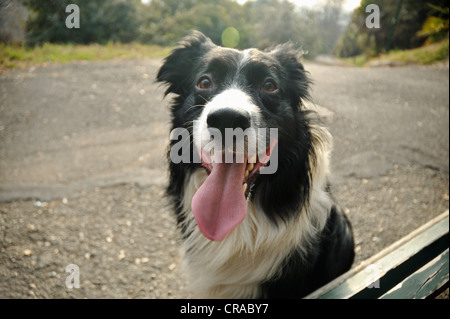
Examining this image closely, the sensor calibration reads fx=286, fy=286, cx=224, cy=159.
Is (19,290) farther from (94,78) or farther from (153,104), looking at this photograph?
(94,78)

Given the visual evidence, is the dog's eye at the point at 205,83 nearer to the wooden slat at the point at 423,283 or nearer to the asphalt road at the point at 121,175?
the asphalt road at the point at 121,175

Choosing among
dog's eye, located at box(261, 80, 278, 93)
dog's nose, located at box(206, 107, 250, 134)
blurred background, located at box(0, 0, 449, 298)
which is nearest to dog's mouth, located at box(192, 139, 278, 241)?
dog's nose, located at box(206, 107, 250, 134)

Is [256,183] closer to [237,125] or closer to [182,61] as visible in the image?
[237,125]

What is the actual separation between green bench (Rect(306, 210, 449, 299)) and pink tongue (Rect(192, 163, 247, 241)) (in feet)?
2.35

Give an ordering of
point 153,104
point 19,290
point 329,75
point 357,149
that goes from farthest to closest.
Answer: point 329,75, point 153,104, point 357,149, point 19,290

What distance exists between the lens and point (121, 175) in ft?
11.8

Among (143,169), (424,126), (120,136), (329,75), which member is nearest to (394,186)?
(424,126)

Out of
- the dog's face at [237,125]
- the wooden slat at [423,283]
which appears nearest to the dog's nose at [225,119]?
the dog's face at [237,125]

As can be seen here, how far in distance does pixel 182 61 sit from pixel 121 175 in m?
2.04

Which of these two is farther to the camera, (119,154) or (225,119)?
(119,154)

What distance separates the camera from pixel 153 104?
555 cm

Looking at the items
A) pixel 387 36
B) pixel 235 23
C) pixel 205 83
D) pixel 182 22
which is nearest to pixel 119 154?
pixel 205 83

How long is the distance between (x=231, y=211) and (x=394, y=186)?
2.97 meters

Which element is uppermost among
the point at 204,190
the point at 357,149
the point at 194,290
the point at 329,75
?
the point at 329,75
